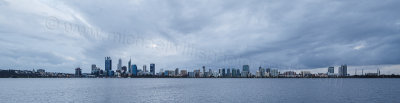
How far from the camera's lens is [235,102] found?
64750 mm

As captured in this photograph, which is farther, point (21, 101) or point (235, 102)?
point (21, 101)

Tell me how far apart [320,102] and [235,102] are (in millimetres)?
20503

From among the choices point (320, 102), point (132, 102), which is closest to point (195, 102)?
point (132, 102)

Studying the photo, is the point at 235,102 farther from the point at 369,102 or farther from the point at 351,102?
the point at 369,102

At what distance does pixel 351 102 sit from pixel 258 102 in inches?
910

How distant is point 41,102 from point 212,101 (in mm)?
42857

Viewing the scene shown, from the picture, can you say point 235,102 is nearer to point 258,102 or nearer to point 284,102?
point 258,102

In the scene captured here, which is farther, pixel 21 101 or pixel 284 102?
pixel 21 101

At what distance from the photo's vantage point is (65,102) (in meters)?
66.1

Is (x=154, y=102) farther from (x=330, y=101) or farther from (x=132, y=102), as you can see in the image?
(x=330, y=101)

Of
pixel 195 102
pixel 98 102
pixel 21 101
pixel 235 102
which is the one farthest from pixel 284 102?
pixel 21 101

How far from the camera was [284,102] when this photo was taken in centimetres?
6469

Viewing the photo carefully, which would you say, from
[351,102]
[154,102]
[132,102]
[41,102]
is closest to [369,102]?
[351,102]

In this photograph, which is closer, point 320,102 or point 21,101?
point 320,102
